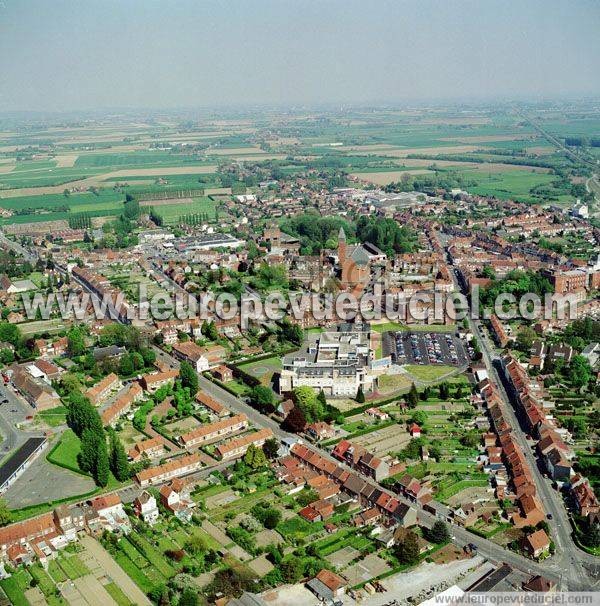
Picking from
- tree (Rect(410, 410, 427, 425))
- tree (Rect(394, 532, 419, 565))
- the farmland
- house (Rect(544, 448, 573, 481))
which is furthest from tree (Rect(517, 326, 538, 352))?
the farmland

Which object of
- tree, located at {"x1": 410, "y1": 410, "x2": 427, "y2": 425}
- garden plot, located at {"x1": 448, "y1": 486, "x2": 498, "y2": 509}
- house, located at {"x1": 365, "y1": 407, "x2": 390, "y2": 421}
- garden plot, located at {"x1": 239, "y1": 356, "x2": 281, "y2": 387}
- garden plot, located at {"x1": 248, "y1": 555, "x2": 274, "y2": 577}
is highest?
garden plot, located at {"x1": 239, "y1": 356, "x2": 281, "y2": 387}

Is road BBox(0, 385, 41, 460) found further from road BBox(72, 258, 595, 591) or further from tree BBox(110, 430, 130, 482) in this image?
road BBox(72, 258, 595, 591)

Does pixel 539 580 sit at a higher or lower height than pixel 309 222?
lower

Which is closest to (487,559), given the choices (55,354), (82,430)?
(82,430)

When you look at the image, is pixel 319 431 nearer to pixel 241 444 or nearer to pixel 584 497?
pixel 241 444

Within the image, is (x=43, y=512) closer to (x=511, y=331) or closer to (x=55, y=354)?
(x=55, y=354)

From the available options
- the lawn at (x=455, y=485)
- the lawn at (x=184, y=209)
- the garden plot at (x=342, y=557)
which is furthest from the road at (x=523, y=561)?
the lawn at (x=184, y=209)
